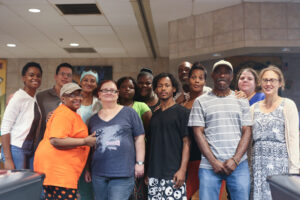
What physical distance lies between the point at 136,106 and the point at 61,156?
921 millimetres

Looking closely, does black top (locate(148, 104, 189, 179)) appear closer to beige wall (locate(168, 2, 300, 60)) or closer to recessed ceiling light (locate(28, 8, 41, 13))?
beige wall (locate(168, 2, 300, 60))

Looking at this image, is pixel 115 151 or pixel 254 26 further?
pixel 254 26

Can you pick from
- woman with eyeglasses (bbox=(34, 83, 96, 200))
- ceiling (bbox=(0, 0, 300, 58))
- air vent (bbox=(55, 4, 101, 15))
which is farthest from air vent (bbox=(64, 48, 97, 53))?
woman with eyeglasses (bbox=(34, 83, 96, 200))

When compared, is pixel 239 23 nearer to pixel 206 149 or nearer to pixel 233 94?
pixel 233 94

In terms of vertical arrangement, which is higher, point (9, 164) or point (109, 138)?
point (109, 138)

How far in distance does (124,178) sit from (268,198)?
3.85ft

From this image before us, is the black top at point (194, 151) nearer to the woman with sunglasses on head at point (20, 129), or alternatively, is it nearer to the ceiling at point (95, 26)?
the woman with sunglasses on head at point (20, 129)

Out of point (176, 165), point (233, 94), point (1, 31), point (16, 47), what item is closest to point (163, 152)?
point (176, 165)

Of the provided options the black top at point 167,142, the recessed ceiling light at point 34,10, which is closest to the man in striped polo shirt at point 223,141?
the black top at point 167,142

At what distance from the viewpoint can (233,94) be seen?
2674 millimetres

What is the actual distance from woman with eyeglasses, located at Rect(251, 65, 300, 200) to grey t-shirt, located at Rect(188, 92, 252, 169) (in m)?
0.21

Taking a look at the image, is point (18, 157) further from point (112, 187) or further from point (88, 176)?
point (112, 187)

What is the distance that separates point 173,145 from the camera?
8.51ft

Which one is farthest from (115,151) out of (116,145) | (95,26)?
(95,26)
